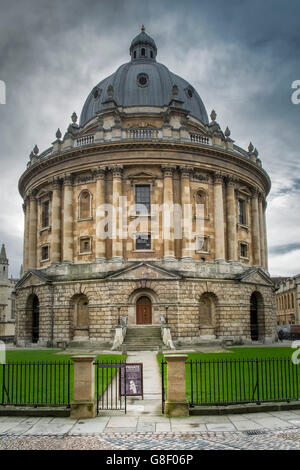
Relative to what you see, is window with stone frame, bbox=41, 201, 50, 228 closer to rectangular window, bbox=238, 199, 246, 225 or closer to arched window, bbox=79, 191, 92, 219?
arched window, bbox=79, 191, 92, 219

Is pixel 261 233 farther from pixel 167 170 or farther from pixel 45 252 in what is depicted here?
pixel 45 252

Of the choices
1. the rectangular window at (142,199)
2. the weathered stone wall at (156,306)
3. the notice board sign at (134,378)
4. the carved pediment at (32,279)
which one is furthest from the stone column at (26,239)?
the notice board sign at (134,378)

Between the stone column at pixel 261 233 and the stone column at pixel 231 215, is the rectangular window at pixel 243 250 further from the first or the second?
the stone column at pixel 261 233

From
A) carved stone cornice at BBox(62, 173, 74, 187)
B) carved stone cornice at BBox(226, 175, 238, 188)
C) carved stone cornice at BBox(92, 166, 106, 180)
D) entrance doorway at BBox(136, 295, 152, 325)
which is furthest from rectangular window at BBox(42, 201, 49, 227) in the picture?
carved stone cornice at BBox(226, 175, 238, 188)

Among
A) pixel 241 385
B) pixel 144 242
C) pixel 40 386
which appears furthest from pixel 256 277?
pixel 40 386

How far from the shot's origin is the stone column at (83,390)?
39.4 feet

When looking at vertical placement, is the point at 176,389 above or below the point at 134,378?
below

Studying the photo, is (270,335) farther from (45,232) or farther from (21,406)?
(21,406)

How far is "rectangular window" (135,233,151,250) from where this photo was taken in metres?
38.4

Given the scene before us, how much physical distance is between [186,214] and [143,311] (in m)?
9.10

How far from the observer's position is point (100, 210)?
3866 cm

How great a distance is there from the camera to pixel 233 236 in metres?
41.2

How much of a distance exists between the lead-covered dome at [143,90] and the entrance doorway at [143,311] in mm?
20782

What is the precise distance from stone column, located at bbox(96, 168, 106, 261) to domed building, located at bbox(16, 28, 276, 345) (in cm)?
9
